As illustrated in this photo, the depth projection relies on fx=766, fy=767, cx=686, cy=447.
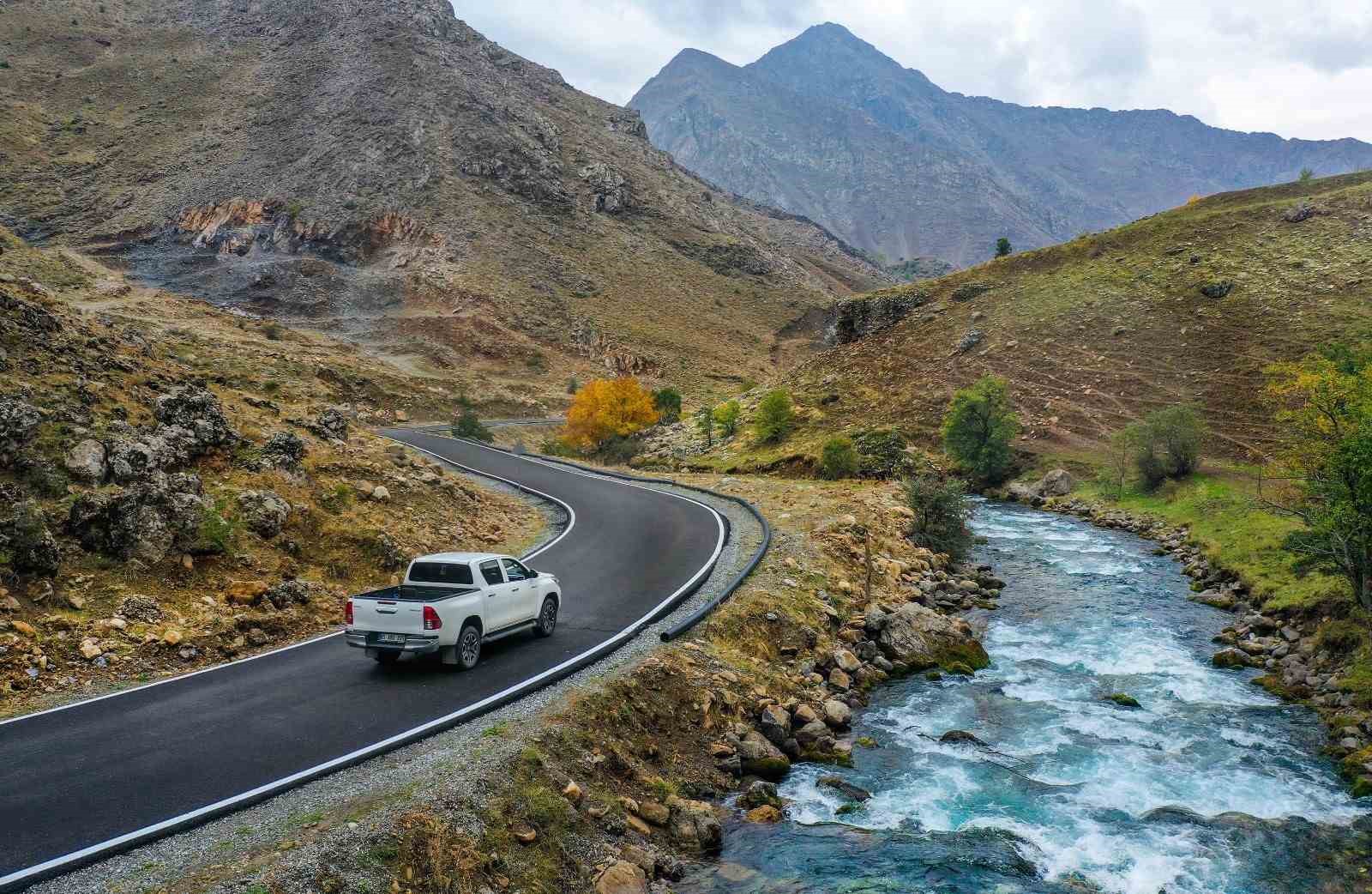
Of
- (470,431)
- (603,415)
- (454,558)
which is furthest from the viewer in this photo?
(603,415)

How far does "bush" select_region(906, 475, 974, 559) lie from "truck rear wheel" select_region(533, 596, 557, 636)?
1560 cm

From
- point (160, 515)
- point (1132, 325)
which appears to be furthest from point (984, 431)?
point (160, 515)

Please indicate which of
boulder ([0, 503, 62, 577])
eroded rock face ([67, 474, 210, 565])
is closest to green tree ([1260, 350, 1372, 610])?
eroded rock face ([67, 474, 210, 565])

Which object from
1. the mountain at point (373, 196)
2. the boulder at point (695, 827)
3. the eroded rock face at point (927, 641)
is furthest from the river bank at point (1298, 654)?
the mountain at point (373, 196)

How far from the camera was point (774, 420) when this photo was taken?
50.0 m

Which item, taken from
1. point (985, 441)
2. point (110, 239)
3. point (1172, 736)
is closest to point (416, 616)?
point (1172, 736)

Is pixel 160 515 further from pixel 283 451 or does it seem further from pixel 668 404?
pixel 668 404

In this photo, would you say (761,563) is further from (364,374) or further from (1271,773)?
(364,374)

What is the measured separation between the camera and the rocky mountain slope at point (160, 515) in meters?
11.9

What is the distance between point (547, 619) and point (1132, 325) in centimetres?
5346

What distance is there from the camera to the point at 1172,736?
549 inches

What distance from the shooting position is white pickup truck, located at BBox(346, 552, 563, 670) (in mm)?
11648

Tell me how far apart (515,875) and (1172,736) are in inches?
483

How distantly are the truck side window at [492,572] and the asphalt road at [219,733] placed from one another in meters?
1.28
